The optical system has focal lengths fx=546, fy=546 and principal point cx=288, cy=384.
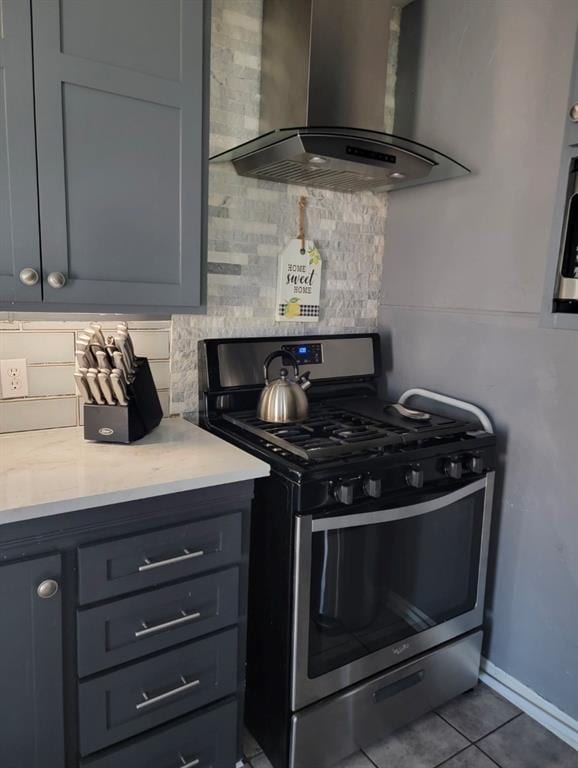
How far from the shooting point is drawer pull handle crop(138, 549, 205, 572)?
1.28 meters

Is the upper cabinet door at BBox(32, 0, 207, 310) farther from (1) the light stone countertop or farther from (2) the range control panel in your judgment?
(2) the range control panel

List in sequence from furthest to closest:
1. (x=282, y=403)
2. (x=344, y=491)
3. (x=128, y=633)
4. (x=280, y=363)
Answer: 1. (x=280, y=363)
2. (x=282, y=403)
3. (x=344, y=491)
4. (x=128, y=633)

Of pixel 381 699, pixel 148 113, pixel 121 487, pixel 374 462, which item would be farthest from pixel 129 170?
pixel 381 699

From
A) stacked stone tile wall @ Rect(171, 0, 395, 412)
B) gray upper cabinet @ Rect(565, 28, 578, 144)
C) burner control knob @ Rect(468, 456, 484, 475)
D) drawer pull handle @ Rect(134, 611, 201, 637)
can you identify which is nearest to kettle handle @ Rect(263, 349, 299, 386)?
stacked stone tile wall @ Rect(171, 0, 395, 412)

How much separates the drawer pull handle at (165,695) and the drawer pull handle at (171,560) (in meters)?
0.32

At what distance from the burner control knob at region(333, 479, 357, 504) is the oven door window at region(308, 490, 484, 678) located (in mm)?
98

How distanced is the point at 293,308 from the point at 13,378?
100 cm

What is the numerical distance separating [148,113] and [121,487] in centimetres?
94

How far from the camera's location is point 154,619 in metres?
1.31

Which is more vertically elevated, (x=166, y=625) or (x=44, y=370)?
(x=44, y=370)

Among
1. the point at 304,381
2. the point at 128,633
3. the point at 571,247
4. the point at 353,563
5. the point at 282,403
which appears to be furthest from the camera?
the point at 304,381

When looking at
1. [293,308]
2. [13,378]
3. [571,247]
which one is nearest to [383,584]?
[293,308]

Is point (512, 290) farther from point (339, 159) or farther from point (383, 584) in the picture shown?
point (383, 584)

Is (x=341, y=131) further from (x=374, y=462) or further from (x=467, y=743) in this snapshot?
(x=467, y=743)
